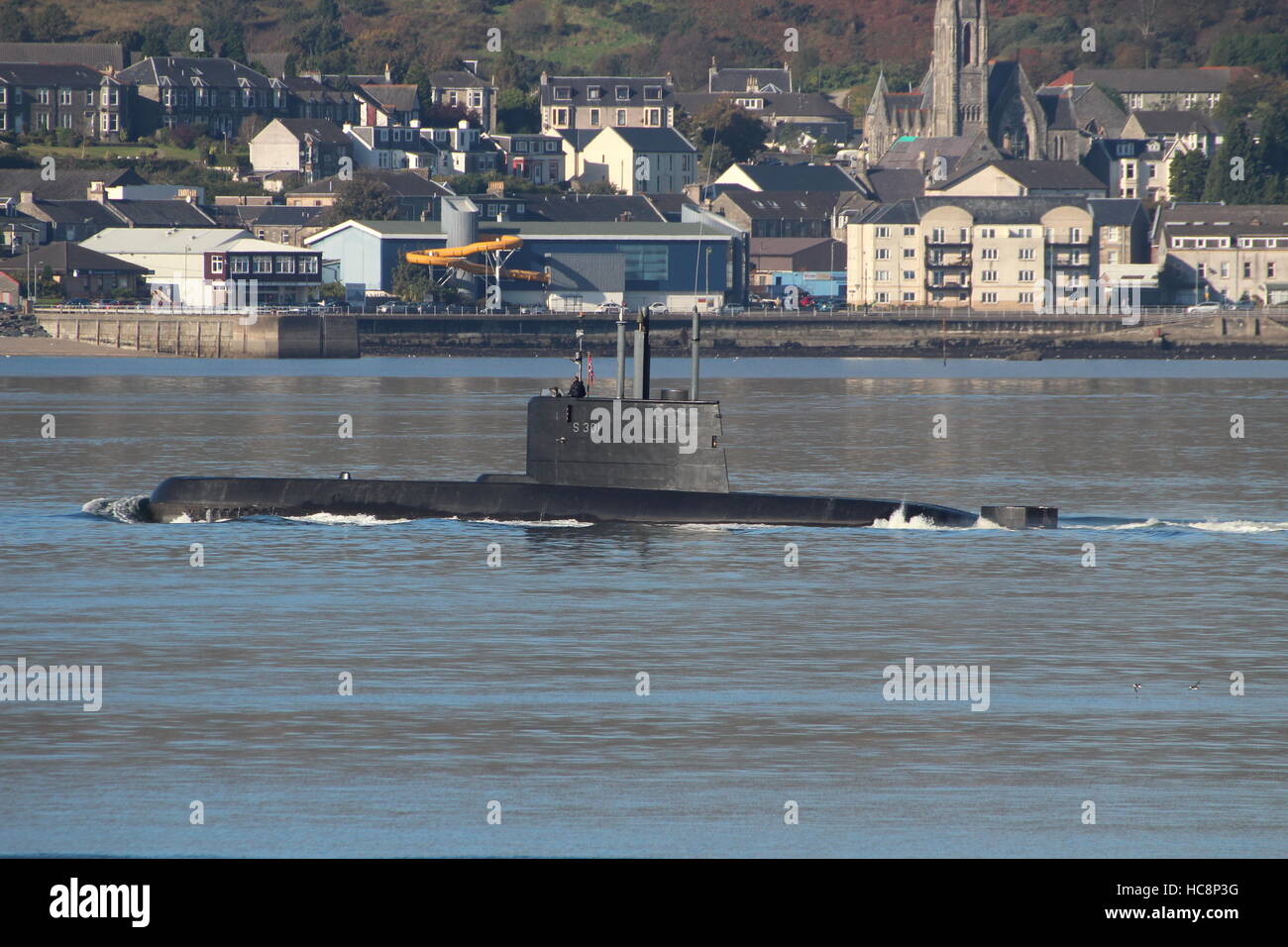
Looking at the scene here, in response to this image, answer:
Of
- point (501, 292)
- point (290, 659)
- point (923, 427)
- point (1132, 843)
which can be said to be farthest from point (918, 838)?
point (501, 292)

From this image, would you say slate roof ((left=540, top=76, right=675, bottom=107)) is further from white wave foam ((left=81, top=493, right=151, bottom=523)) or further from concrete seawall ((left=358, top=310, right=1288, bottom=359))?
white wave foam ((left=81, top=493, right=151, bottom=523))

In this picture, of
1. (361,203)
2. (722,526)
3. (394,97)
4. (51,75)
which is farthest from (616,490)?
(394,97)

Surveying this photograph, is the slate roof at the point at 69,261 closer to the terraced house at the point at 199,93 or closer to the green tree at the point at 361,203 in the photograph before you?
the green tree at the point at 361,203

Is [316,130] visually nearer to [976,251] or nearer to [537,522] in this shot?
[976,251]

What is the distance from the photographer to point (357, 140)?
165 m

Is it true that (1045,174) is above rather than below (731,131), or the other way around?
below

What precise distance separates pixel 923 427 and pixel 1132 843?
160ft

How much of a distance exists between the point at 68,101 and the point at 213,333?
198ft

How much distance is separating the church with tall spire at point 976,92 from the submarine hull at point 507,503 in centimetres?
15820

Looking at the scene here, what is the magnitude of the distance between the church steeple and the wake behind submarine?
521ft

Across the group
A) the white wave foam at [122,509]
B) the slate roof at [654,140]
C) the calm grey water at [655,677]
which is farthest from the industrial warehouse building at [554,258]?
the white wave foam at [122,509]

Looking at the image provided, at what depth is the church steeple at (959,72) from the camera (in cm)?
18812

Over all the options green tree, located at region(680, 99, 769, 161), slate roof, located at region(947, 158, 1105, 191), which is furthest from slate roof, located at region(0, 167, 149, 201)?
slate roof, located at region(947, 158, 1105, 191)

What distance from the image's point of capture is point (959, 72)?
624 ft
